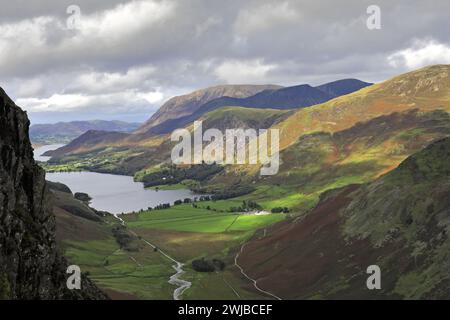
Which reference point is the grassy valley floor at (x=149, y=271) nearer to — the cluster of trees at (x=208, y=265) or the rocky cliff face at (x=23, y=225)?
the cluster of trees at (x=208, y=265)

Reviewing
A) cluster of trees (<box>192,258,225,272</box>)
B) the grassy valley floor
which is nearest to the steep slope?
cluster of trees (<box>192,258,225,272</box>)

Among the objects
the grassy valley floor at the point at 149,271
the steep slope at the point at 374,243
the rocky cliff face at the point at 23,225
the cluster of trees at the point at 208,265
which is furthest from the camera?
the cluster of trees at the point at 208,265

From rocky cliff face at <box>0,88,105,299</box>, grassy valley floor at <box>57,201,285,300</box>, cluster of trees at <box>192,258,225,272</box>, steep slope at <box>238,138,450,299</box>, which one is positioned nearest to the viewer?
rocky cliff face at <box>0,88,105,299</box>

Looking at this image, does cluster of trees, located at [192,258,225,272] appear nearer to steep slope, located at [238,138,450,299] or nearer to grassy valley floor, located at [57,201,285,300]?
grassy valley floor, located at [57,201,285,300]

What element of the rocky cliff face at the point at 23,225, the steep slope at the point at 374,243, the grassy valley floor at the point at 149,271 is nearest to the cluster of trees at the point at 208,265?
the grassy valley floor at the point at 149,271

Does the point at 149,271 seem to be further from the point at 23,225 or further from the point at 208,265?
the point at 23,225

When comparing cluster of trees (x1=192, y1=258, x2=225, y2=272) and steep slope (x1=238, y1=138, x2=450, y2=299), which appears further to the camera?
cluster of trees (x1=192, y1=258, x2=225, y2=272)
